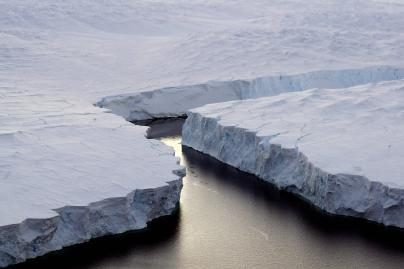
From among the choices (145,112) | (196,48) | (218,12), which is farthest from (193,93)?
(218,12)

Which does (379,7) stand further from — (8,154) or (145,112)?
(8,154)

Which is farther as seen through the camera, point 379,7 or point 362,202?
point 379,7

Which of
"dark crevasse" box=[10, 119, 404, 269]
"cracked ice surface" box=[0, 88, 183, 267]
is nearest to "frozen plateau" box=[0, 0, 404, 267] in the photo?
"cracked ice surface" box=[0, 88, 183, 267]

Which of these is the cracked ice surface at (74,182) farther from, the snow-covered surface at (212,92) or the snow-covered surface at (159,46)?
the snow-covered surface at (159,46)

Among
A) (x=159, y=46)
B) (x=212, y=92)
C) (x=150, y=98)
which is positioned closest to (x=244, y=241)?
(x=150, y=98)

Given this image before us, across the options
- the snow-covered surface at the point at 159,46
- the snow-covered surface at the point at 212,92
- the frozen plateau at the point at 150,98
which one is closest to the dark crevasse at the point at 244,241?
the frozen plateau at the point at 150,98

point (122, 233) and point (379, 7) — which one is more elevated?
point (379, 7)

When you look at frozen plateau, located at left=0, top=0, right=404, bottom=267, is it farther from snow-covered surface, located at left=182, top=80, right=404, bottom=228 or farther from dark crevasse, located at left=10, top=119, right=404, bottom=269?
dark crevasse, located at left=10, top=119, right=404, bottom=269
